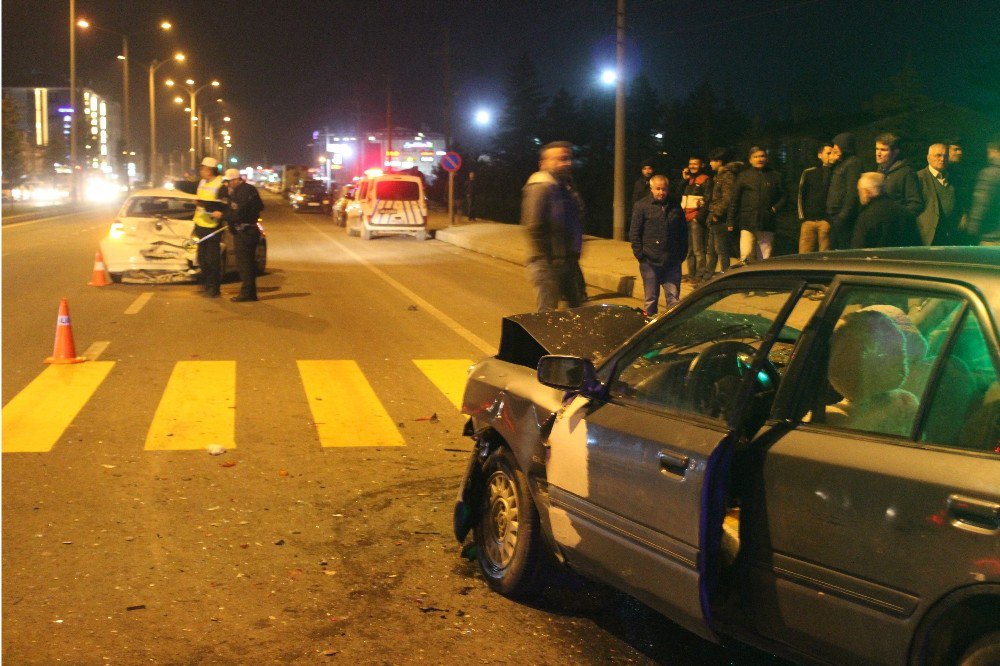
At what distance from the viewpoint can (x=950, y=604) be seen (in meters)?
2.88

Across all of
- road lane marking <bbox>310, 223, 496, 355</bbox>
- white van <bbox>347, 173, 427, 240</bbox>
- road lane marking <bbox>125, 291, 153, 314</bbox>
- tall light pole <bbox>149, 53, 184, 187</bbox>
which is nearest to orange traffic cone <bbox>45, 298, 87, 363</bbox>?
road lane marking <bbox>125, 291, 153, 314</bbox>

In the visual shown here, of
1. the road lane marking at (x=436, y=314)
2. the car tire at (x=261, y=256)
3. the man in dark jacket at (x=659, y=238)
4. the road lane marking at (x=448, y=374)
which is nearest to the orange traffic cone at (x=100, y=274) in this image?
the car tire at (x=261, y=256)

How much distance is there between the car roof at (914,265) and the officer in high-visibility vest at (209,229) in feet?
42.9

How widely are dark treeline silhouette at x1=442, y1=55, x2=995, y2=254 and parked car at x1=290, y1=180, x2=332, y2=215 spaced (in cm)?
721

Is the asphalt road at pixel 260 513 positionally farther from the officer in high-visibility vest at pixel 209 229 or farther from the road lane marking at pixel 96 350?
the officer in high-visibility vest at pixel 209 229

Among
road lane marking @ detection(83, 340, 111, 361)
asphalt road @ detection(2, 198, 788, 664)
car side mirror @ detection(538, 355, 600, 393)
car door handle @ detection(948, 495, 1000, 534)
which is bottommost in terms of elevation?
asphalt road @ detection(2, 198, 788, 664)

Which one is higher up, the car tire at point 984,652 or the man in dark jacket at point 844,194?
the man in dark jacket at point 844,194

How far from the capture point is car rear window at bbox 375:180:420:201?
31.5 m

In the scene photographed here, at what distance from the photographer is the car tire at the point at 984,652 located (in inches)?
109

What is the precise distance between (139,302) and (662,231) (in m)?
7.73

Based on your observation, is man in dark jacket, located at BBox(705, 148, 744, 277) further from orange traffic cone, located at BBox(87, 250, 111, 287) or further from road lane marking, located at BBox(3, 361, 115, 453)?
orange traffic cone, located at BBox(87, 250, 111, 287)

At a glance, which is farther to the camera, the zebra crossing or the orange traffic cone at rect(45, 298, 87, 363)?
the orange traffic cone at rect(45, 298, 87, 363)

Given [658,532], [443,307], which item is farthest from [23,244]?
[658,532]

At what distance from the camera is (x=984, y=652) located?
9.20ft
